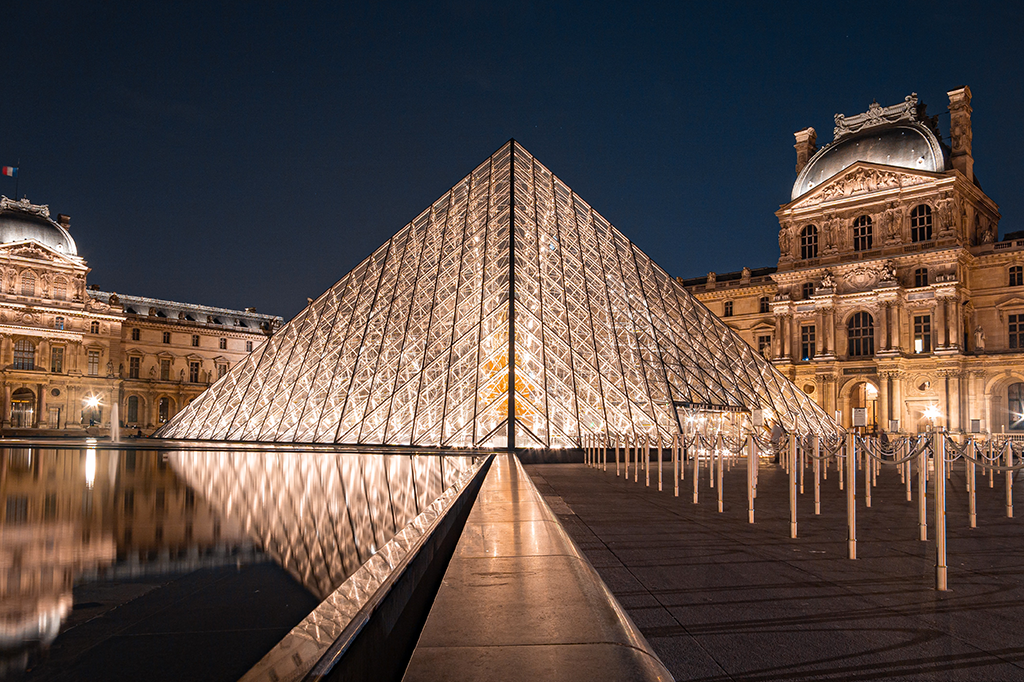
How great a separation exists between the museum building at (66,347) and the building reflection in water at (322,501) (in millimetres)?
42561

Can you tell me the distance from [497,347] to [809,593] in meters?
15.9

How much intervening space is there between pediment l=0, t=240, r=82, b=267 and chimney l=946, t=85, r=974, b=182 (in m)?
57.5

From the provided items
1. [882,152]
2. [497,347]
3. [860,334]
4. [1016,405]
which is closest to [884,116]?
[882,152]

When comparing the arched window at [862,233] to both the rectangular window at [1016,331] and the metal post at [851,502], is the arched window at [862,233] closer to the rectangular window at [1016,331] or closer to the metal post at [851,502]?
the rectangular window at [1016,331]

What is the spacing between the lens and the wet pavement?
2893 millimetres

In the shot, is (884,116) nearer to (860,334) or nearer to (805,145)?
(805,145)

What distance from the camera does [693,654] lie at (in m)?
2.94

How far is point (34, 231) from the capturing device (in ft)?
182

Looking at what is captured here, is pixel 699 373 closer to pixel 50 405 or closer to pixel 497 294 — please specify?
pixel 497 294

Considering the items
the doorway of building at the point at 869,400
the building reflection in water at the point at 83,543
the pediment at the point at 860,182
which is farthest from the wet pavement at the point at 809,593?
the pediment at the point at 860,182

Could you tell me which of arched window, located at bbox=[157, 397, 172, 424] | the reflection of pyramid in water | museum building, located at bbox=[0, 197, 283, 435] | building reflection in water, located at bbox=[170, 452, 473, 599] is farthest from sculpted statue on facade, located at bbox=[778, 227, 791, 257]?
arched window, located at bbox=[157, 397, 172, 424]

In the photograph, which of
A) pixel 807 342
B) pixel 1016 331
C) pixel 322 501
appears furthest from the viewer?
pixel 807 342

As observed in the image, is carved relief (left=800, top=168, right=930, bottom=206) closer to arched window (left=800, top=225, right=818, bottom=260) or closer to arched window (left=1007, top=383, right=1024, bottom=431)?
arched window (left=800, top=225, right=818, bottom=260)

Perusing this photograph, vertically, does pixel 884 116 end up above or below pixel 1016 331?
above
